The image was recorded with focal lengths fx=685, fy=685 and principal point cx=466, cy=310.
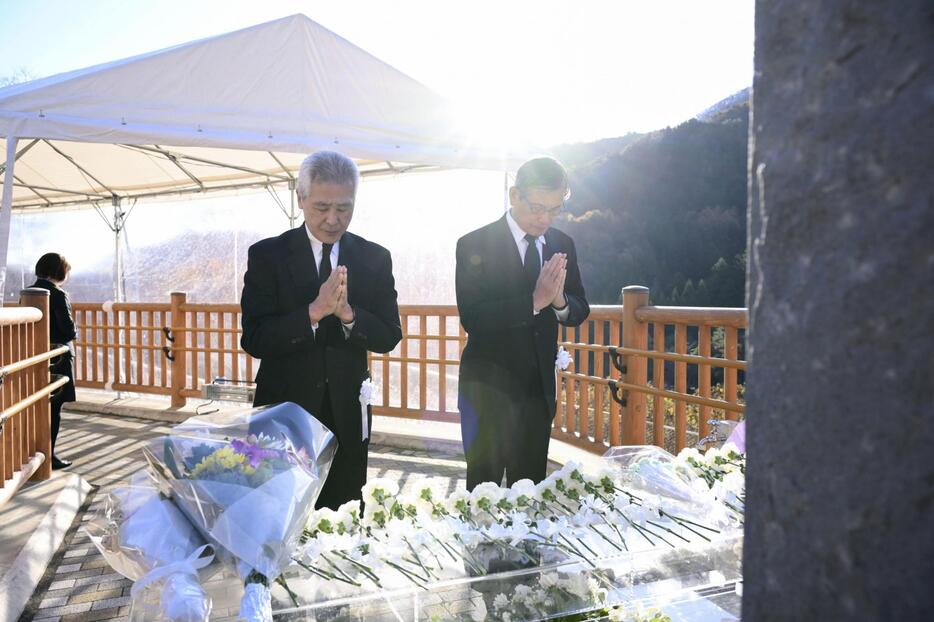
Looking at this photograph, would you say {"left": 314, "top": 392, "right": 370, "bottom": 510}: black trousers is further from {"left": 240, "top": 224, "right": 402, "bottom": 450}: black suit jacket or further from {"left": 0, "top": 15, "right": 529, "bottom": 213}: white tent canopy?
{"left": 0, "top": 15, "right": 529, "bottom": 213}: white tent canopy

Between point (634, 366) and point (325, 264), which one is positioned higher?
point (325, 264)

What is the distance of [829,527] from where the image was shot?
356mm

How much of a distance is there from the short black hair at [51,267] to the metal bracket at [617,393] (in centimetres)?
448

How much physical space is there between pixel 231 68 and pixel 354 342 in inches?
176

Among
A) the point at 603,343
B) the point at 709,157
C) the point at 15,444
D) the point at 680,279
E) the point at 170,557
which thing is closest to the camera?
the point at 170,557

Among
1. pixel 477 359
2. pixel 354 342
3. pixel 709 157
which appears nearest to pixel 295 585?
pixel 354 342

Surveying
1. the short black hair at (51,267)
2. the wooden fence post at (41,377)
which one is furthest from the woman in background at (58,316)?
the wooden fence post at (41,377)

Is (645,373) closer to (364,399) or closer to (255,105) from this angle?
(364,399)

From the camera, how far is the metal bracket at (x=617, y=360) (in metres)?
4.56

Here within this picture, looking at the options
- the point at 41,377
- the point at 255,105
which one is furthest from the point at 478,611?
the point at 255,105

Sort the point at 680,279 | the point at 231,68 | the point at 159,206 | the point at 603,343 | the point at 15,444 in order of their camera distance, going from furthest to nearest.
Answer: the point at 680,279 → the point at 159,206 → the point at 231,68 → the point at 603,343 → the point at 15,444

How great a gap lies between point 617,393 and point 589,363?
3.16 ft

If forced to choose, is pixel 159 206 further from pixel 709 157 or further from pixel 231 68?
pixel 709 157

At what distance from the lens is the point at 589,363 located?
554cm
